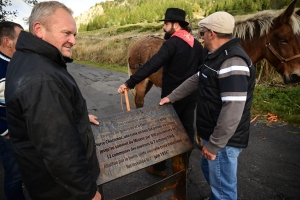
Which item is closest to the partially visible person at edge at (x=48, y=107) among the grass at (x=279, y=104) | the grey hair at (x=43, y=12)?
the grey hair at (x=43, y=12)

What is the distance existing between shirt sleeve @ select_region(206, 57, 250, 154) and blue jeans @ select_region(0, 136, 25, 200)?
2.25 meters

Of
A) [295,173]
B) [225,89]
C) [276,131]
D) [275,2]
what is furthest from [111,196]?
[275,2]

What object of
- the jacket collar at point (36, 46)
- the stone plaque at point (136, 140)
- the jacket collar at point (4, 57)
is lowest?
the stone plaque at point (136, 140)

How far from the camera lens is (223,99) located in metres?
1.80

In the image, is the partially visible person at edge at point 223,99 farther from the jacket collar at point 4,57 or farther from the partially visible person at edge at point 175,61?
the jacket collar at point 4,57

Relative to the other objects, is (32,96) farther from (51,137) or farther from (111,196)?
(111,196)

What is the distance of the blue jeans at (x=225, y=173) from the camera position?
2.00 m

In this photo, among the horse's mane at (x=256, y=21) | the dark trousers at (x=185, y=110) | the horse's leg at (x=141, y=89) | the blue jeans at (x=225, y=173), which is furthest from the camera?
the horse's leg at (x=141, y=89)

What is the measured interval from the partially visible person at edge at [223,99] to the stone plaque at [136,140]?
1.11 feet

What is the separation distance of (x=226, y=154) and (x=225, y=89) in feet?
2.17

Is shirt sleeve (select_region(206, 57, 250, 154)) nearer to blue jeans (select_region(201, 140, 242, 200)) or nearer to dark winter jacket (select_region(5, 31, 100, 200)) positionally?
blue jeans (select_region(201, 140, 242, 200))

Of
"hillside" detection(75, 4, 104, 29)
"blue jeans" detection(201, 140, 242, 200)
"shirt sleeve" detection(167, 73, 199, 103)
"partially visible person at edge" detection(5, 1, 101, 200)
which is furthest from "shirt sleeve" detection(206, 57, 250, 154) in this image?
"hillside" detection(75, 4, 104, 29)

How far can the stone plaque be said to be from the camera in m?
1.94

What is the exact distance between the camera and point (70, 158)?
126cm
